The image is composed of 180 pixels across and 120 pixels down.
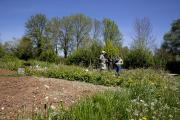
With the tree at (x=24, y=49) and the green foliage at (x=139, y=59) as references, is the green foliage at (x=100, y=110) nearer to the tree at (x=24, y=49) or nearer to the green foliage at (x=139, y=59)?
the green foliage at (x=139, y=59)

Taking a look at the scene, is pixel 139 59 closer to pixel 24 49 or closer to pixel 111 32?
pixel 111 32

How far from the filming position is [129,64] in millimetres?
31484

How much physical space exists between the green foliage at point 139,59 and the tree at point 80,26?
18.9 m

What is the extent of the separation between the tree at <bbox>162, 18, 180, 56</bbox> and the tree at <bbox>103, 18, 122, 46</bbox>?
8904 millimetres

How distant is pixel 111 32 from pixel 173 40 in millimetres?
11259

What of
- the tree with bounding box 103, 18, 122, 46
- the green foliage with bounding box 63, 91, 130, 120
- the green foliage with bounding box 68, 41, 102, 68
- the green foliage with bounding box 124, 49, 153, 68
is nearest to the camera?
the green foliage with bounding box 63, 91, 130, 120

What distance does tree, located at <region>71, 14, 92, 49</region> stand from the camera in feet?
163

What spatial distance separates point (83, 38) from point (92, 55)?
63.0ft

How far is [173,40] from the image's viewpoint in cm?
5025

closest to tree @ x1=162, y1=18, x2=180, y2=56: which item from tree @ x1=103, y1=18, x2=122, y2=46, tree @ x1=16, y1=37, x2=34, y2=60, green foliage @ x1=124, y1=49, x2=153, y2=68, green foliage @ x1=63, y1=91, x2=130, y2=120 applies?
tree @ x1=103, y1=18, x2=122, y2=46

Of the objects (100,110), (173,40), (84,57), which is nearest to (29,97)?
(100,110)

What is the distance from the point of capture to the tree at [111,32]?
47.5m

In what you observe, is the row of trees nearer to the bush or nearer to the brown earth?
the bush

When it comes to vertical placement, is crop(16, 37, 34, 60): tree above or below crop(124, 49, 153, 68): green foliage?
above
